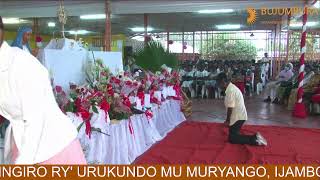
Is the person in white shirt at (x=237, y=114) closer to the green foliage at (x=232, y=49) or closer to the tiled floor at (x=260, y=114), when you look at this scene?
the tiled floor at (x=260, y=114)

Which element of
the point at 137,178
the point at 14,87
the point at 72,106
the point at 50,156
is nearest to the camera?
the point at 14,87

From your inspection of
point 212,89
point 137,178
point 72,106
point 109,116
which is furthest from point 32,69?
point 212,89

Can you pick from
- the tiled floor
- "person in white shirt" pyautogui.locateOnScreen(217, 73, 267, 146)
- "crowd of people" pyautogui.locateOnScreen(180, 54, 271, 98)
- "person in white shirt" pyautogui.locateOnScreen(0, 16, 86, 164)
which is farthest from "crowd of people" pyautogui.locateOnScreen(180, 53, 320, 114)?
"person in white shirt" pyautogui.locateOnScreen(0, 16, 86, 164)

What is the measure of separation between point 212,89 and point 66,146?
401 inches

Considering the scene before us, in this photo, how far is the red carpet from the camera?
14.2ft

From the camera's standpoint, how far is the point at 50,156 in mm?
1420

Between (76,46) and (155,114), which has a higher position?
(76,46)

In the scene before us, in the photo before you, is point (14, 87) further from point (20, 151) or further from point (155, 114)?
point (155, 114)

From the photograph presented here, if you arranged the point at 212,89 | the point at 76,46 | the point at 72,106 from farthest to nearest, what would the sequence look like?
the point at 212,89 < the point at 76,46 < the point at 72,106

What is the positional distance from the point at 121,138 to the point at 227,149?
1.57 m

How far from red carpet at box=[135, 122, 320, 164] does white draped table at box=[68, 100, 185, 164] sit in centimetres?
13

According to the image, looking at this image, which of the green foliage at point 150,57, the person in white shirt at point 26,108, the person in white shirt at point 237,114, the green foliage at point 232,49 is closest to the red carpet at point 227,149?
the person in white shirt at point 237,114

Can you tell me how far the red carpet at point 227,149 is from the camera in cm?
432

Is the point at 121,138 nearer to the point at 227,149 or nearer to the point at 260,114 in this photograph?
the point at 227,149
